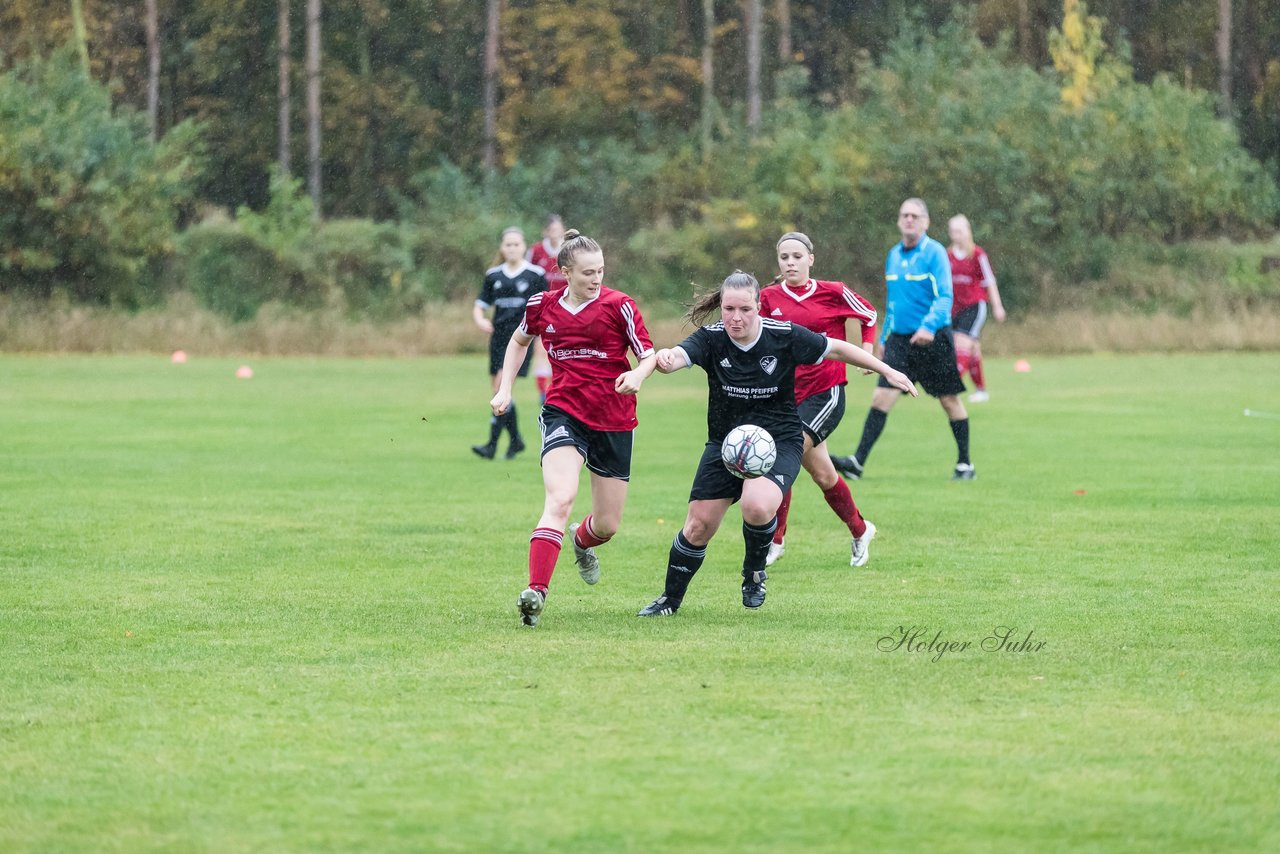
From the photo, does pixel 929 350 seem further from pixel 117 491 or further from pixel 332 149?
pixel 332 149

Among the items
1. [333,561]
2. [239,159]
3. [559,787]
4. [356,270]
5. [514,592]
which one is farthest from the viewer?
[239,159]

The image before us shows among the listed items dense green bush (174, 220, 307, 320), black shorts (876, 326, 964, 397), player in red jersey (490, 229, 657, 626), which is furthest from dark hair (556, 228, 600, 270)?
dense green bush (174, 220, 307, 320)

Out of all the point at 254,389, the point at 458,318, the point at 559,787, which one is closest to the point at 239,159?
the point at 458,318

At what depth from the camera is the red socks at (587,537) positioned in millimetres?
8688

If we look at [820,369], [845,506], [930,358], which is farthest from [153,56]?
[845,506]

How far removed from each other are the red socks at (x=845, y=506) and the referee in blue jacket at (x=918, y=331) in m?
3.47

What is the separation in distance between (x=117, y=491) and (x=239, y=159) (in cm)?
4258

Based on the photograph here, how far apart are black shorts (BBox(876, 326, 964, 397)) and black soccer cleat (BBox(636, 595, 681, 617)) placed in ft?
18.9

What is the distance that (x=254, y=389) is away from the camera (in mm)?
24875

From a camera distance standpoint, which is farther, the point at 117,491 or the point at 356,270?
the point at 356,270

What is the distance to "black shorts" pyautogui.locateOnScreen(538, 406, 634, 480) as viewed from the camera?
8.34 metres

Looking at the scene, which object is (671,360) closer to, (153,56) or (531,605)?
(531,605)

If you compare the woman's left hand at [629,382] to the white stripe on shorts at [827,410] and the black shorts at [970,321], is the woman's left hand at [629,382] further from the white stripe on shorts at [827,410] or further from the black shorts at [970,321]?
the black shorts at [970,321]

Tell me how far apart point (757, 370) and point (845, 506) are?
180 cm
